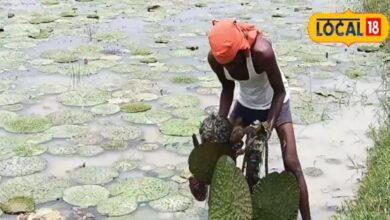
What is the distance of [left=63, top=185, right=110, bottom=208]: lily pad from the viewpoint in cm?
306

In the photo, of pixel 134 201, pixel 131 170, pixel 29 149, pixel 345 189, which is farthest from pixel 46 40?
pixel 345 189

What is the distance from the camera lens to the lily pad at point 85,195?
10.0 feet

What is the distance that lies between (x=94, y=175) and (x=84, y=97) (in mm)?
1335

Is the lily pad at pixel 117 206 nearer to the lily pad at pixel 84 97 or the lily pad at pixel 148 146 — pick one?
the lily pad at pixel 148 146

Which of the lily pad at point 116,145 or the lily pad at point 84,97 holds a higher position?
the lily pad at point 84,97

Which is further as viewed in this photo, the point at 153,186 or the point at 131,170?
the point at 131,170

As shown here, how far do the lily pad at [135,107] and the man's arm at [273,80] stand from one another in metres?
1.97

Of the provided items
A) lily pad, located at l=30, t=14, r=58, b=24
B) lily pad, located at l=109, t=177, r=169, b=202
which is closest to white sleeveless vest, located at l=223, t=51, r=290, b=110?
lily pad, located at l=109, t=177, r=169, b=202

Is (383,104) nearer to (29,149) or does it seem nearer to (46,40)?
(29,149)

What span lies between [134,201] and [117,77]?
2155 mm

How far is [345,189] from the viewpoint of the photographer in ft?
10.6

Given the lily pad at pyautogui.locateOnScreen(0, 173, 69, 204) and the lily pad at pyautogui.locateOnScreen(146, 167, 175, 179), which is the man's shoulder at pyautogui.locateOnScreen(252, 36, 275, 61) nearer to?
the lily pad at pyautogui.locateOnScreen(146, 167, 175, 179)

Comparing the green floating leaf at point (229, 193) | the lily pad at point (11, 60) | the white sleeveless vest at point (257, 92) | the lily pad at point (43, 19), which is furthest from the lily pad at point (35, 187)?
the lily pad at point (43, 19)

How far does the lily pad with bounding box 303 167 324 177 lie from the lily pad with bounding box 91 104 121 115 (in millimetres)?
1538
